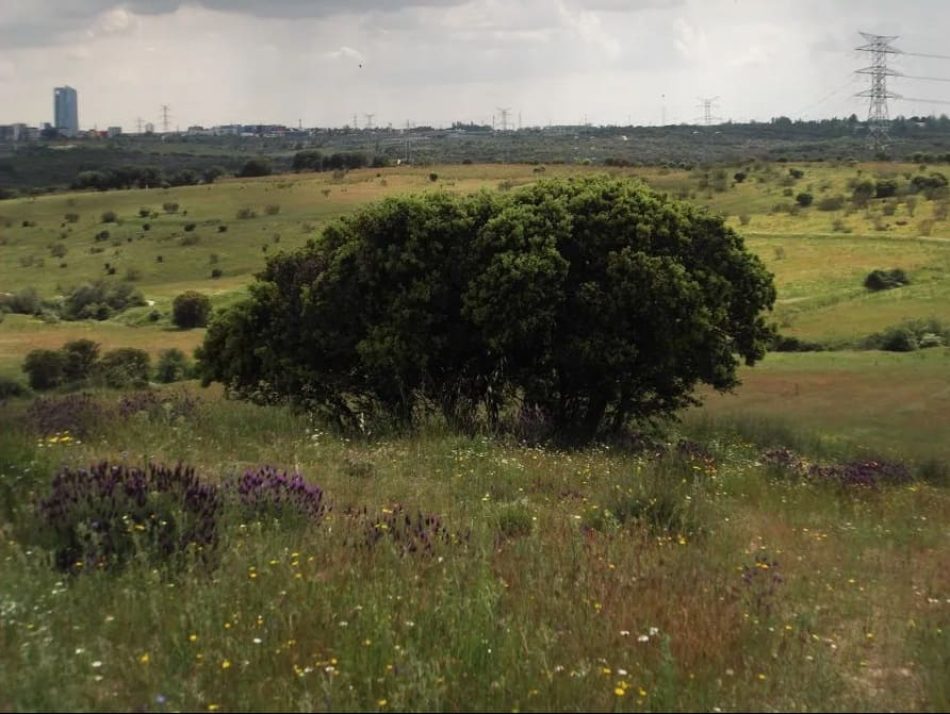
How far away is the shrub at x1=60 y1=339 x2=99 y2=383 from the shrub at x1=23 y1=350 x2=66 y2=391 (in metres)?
0.16

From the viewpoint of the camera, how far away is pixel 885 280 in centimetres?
3612

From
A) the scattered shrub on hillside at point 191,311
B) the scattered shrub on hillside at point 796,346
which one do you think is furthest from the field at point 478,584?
the scattered shrub on hillside at point 191,311

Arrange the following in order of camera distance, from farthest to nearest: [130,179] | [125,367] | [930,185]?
[130,179] → [930,185] → [125,367]

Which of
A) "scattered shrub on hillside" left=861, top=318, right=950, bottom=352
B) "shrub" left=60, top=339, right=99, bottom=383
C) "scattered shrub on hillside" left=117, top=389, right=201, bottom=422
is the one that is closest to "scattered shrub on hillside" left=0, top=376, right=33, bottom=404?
"shrub" left=60, top=339, right=99, bottom=383

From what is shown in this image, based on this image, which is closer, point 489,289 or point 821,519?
point 821,519

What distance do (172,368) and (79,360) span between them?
2753 mm

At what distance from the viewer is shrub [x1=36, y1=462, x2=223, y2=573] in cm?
467

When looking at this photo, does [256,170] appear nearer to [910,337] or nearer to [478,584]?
[910,337]

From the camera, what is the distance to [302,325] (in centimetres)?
1321

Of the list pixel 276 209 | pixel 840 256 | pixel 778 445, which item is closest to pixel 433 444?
pixel 778 445

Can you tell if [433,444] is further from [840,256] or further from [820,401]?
[840,256]

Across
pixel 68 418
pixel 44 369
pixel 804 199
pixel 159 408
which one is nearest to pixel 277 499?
pixel 68 418

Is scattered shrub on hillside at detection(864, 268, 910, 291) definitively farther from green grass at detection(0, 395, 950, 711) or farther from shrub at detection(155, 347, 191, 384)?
green grass at detection(0, 395, 950, 711)

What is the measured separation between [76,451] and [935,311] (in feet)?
98.7
